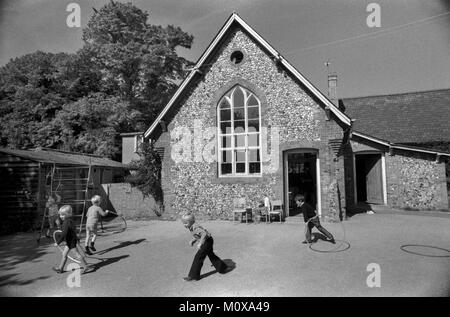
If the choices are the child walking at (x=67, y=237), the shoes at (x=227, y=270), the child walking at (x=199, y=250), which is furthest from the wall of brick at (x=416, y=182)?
the child walking at (x=67, y=237)

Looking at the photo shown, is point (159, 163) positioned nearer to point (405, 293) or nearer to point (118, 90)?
point (405, 293)

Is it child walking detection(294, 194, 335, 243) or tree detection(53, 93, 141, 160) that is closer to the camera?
child walking detection(294, 194, 335, 243)

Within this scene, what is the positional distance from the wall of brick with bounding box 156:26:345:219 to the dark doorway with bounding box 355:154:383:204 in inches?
143

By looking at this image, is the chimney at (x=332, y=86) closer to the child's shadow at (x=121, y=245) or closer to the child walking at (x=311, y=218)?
the child walking at (x=311, y=218)

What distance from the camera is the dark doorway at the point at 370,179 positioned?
55.1ft

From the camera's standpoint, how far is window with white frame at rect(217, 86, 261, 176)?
13312 mm

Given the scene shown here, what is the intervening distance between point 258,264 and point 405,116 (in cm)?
1743

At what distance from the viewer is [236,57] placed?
1376 centimetres

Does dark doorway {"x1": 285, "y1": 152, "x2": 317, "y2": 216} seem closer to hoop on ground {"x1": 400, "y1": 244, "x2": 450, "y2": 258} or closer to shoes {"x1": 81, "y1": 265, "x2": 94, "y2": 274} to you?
hoop on ground {"x1": 400, "y1": 244, "x2": 450, "y2": 258}

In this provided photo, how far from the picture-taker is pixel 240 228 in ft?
37.6

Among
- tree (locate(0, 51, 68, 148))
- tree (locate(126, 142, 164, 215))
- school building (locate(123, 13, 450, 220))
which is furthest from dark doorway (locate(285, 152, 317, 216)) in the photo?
tree (locate(0, 51, 68, 148))

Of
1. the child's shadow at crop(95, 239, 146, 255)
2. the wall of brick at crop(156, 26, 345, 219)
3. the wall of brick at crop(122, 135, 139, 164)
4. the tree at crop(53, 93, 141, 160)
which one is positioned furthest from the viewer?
the tree at crop(53, 93, 141, 160)
